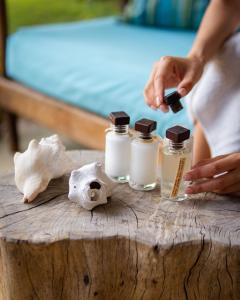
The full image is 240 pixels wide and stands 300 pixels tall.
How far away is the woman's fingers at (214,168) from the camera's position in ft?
3.08

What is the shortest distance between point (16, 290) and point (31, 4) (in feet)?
6.10

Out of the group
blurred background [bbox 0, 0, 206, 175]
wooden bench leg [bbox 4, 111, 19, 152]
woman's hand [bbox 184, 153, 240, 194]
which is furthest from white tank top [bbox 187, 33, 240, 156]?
wooden bench leg [bbox 4, 111, 19, 152]

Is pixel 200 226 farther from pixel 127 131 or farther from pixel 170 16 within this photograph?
pixel 170 16

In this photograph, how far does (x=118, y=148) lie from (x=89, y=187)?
0.11 metres

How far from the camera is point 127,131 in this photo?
3.28ft

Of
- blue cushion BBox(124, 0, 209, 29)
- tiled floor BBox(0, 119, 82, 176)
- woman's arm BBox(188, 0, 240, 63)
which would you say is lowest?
tiled floor BBox(0, 119, 82, 176)

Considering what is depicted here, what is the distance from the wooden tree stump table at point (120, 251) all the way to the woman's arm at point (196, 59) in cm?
21

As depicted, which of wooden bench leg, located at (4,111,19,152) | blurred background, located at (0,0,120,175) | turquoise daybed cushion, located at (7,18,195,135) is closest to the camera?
turquoise daybed cushion, located at (7,18,195,135)

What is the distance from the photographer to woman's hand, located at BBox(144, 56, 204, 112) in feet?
3.30

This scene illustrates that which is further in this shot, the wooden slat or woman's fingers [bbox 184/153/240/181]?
the wooden slat

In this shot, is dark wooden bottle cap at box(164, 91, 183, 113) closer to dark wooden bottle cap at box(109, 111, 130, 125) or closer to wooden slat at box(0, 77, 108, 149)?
dark wooden bottle cap at box(109, 111, 130, 125)

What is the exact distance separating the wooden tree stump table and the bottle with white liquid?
88mm

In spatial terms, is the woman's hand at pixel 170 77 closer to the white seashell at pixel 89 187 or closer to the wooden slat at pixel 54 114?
the white seashell at pixel 89 187

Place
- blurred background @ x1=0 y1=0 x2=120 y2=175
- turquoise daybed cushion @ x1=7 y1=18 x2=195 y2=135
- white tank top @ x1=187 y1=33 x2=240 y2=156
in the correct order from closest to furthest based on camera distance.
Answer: white tank top @ x1=187 y1=33 x2=240 y2=156
turquoise daybed cushion @ x1=7 y1=18 x2=195 y2=135
blurred background @ x1=0 y1=0 x2=120 y2=175
